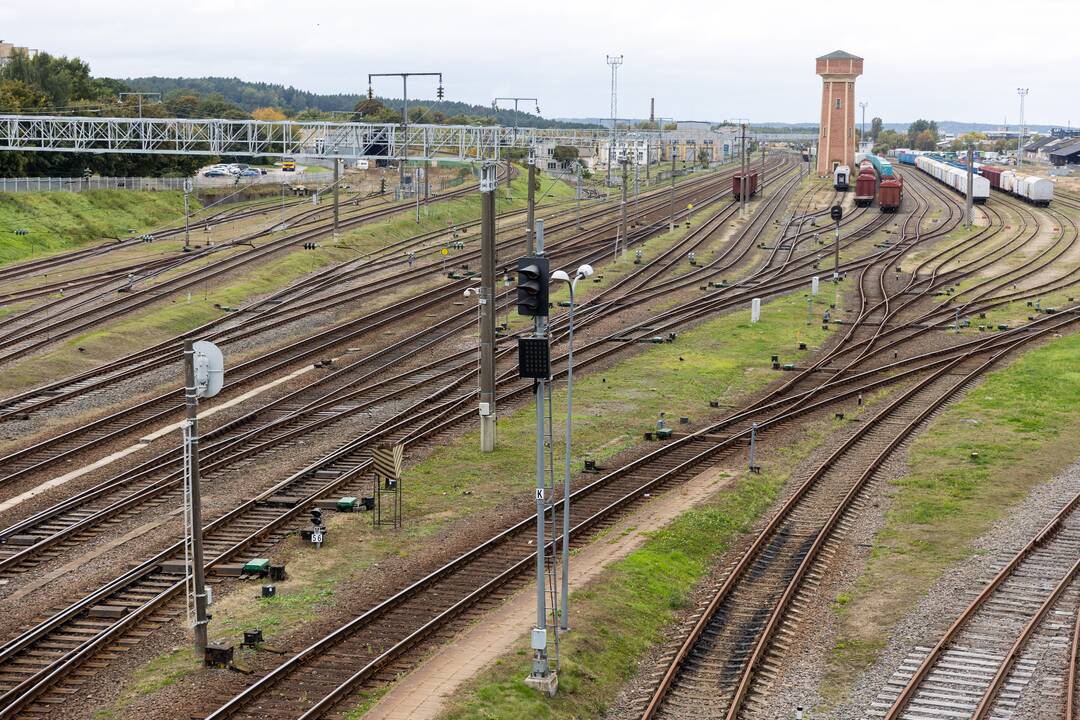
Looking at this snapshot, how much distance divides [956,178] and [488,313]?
315ft

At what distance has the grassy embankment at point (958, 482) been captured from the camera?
23391mm

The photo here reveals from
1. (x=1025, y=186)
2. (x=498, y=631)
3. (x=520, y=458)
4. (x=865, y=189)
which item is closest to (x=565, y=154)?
(x=865, y=189)

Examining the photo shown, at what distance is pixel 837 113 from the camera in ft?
450

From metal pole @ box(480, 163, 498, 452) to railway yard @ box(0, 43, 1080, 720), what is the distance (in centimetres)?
13

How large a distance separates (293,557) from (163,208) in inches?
2686

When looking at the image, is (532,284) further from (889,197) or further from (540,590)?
(889,197)

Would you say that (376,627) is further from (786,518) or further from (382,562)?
(786,518)

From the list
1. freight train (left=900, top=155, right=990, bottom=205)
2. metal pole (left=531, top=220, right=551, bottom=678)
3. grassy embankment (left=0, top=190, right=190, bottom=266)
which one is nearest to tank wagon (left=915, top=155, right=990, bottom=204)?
freight train (left=900, top=155, right=990, bottom=205)

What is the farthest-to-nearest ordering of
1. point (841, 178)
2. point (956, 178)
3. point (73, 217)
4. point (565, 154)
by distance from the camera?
point (565, 154)
point (956, 178)
point (841, 178)
point (73, 217)

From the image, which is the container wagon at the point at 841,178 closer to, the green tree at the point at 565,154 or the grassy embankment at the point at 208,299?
the green tree at the point at 565,154

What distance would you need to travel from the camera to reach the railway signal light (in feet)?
61.9

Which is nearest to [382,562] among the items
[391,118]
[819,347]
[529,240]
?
[529,240]

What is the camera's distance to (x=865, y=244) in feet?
270

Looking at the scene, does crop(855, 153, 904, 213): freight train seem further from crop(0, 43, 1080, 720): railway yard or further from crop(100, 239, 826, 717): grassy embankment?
crop(100, 239, 826, 717): grassy embankment
